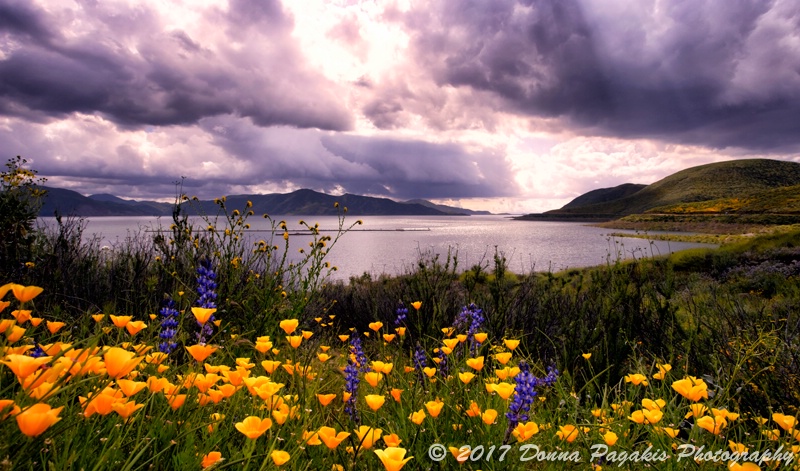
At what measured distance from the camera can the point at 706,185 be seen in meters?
125

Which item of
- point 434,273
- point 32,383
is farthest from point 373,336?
point 32,383

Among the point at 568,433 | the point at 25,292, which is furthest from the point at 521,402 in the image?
the point at 25,292

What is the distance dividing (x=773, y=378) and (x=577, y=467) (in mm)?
2207

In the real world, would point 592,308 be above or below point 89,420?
below

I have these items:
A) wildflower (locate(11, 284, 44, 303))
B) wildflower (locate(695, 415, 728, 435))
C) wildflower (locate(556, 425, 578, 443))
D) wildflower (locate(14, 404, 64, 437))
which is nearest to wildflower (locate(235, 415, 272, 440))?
wildflower (locate(14, 404, 64, 437))

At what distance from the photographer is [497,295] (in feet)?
Result: 16.4

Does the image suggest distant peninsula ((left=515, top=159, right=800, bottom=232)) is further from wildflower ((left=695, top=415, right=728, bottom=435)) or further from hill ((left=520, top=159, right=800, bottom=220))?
wildflower ((left=695, top=415, right=728, bottom=435))

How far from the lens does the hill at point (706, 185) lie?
115 m

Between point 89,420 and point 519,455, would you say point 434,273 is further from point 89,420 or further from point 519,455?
point 89,420
